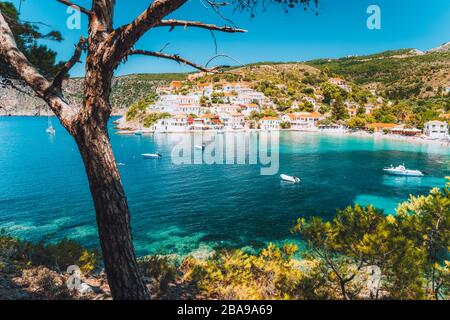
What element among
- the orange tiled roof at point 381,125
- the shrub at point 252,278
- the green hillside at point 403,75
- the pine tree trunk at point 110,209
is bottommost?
the shrub at point 252,278

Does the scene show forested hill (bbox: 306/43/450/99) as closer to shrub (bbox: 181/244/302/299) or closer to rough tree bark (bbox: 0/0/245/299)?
shrub (bbox: 181/244/302/299)

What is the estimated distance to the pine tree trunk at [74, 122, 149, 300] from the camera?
9.13ft

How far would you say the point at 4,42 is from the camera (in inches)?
120

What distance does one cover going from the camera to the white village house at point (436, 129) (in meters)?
66.7

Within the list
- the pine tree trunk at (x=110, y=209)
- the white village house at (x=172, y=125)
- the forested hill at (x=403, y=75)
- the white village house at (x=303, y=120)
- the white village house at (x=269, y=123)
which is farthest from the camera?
the forested hill at (x=403, y=75)

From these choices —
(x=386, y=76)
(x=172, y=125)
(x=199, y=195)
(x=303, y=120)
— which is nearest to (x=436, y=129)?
(x=303, y=120)

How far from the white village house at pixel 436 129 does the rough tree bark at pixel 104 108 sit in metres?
82.1

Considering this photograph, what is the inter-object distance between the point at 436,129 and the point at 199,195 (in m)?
70.1

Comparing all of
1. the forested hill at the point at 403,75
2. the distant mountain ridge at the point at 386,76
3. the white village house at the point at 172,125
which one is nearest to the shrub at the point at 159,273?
the white village house at the point at 172,125

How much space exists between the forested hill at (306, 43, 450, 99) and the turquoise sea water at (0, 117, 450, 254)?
7936 centimetres

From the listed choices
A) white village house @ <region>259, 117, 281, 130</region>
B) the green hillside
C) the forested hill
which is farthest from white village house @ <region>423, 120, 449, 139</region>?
the green hillside

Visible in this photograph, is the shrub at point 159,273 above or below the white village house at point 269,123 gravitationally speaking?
below

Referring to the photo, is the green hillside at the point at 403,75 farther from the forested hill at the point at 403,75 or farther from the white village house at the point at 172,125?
the white village house at the point at 172,125

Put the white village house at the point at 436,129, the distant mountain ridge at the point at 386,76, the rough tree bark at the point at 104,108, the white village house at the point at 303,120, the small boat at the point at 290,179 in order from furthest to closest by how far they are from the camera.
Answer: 1. the distant mountain ridge at the point at 386,76
2. the white village house at the point at 303,120
3. the white village house at the point at 436,129
4. the small boat at the point at 290,179
5. the rough tree bark at the point at 104,108
